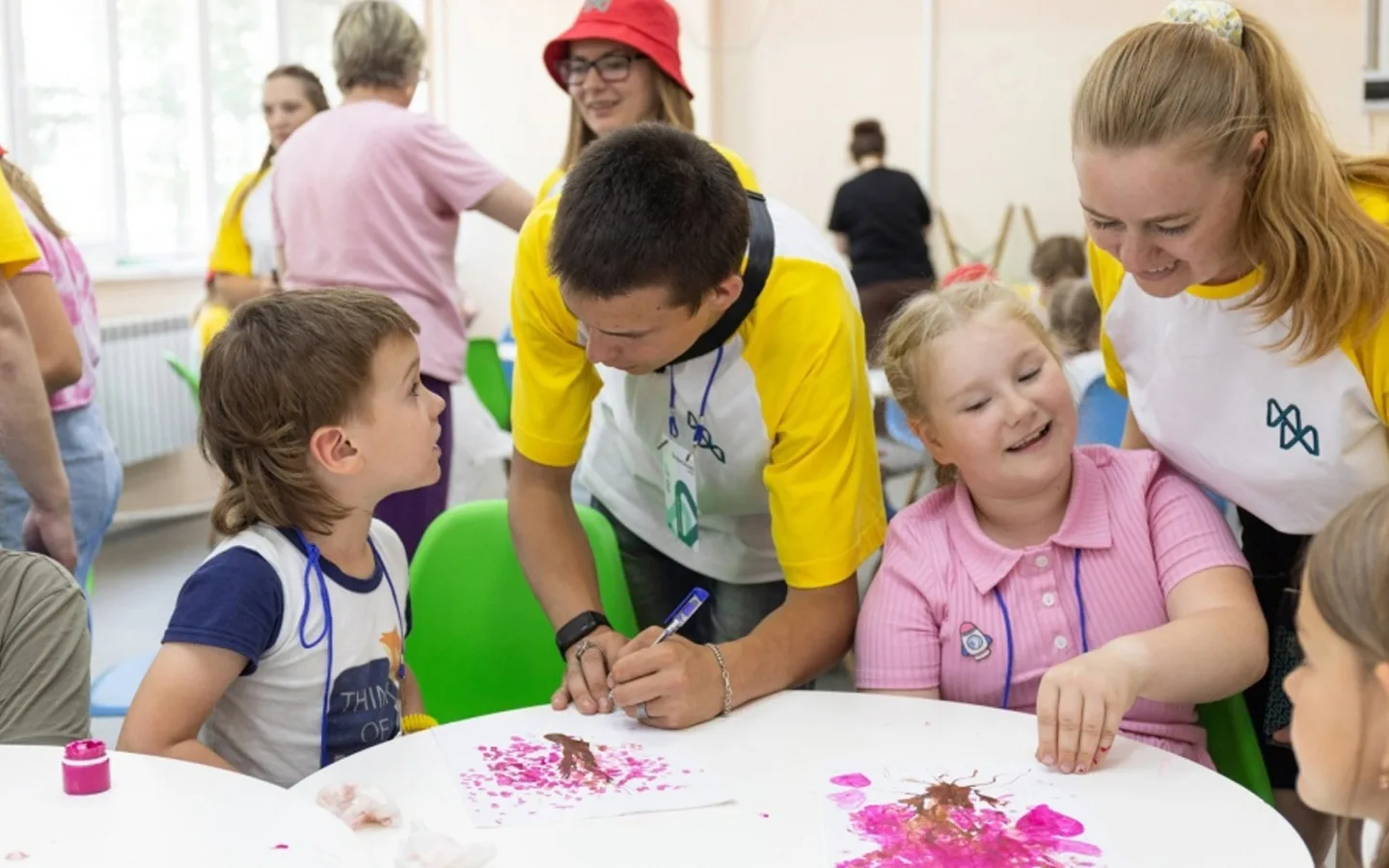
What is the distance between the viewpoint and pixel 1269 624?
72.9 inches

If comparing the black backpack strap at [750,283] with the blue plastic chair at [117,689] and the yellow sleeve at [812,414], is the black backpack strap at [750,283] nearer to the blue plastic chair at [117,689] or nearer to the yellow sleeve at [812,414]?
the yellow sleeve at [812,414]

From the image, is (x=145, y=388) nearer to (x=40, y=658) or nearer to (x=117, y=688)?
(x=117, y=688)

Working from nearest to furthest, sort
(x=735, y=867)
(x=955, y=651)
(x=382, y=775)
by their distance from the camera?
1. (x=735, y=867)
2. (x=382, y=775)
3. (x=955, y=651)

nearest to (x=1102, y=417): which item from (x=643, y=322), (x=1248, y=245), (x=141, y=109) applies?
(x=1248, y=245)

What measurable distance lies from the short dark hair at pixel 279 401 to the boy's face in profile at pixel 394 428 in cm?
2

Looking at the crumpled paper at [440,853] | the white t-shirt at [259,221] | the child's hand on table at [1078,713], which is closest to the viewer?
the crumpled paper at [440,853]

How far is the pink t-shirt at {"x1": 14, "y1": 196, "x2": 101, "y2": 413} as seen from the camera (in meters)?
2.41

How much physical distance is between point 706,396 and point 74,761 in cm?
87

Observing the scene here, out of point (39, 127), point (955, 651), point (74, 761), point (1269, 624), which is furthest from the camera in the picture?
point (39, 127)

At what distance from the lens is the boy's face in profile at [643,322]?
1559mm

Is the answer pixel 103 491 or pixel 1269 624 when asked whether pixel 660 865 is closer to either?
pixel 1269 624

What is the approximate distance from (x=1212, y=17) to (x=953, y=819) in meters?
0.90

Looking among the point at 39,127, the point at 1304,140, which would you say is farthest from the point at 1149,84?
the point at 39,127

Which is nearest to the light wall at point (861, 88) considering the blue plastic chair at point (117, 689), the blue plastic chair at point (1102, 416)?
the blue plastic chair at point (117, 689)
